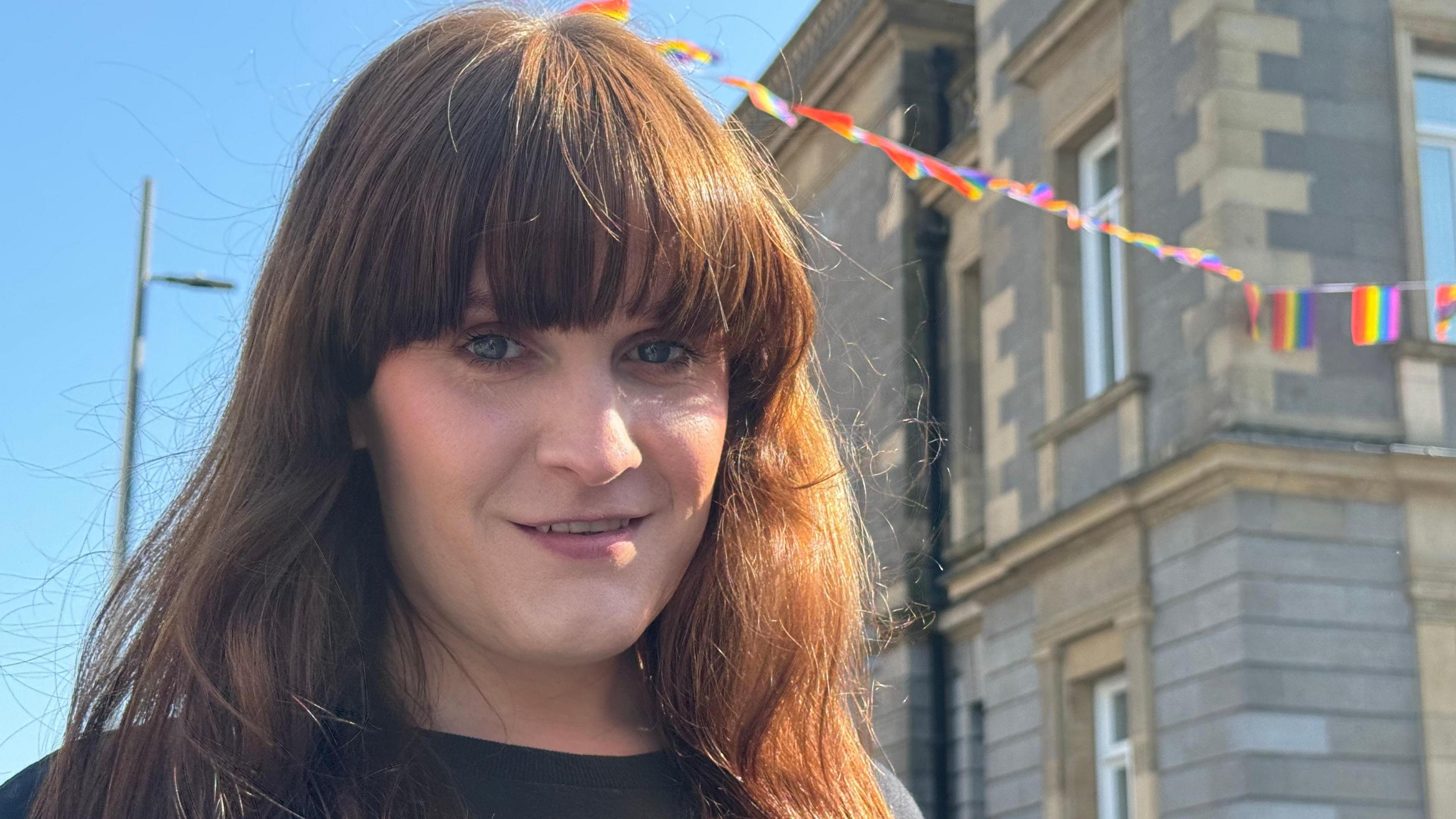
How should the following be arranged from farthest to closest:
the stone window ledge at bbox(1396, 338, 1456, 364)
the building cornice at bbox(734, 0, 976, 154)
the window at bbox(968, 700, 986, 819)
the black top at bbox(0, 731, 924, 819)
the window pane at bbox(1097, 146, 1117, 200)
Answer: the building cornice at bbox(734, 0, 976, 154) → the window at bbox(968, 700, 986, 819) → the window pane at bbox(1097, 146, 1117, 200) → the stone window ledge at bbox(1396, 338, 1456, 364) → the black top at bbox(0, 731, 924, 819)

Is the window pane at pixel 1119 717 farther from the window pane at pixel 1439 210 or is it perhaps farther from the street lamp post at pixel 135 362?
the street lamp post at pixel 135 362

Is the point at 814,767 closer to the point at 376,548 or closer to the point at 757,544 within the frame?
the point at 757,544

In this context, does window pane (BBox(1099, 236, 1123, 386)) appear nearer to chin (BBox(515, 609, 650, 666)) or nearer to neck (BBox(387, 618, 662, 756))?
neck (BBox(387, 618, 662, 756))

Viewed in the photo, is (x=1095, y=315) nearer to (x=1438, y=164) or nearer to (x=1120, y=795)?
(x=1438, y=164)

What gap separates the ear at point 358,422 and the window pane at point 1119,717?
1113 cm

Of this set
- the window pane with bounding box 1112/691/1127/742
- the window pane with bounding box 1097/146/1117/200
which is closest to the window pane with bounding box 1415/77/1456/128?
the window pane with bounding box 1097/146/1117/200

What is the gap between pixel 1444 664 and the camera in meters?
10.5

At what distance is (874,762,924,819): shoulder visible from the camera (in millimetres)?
1976

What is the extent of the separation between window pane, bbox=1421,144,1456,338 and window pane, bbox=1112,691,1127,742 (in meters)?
3.47

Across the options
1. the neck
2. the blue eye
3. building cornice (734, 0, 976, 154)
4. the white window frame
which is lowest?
the neck

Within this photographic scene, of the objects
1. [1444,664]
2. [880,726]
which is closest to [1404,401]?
[1444,664]

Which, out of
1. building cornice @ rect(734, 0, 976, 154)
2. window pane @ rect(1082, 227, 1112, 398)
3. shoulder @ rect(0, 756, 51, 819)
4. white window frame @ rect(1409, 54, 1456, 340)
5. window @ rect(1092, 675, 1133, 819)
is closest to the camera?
shoulder @ rect(0, 756, 51, 819)

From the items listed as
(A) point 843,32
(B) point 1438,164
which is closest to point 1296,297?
(B) point 1438,164

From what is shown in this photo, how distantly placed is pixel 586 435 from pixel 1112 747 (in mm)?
11319
